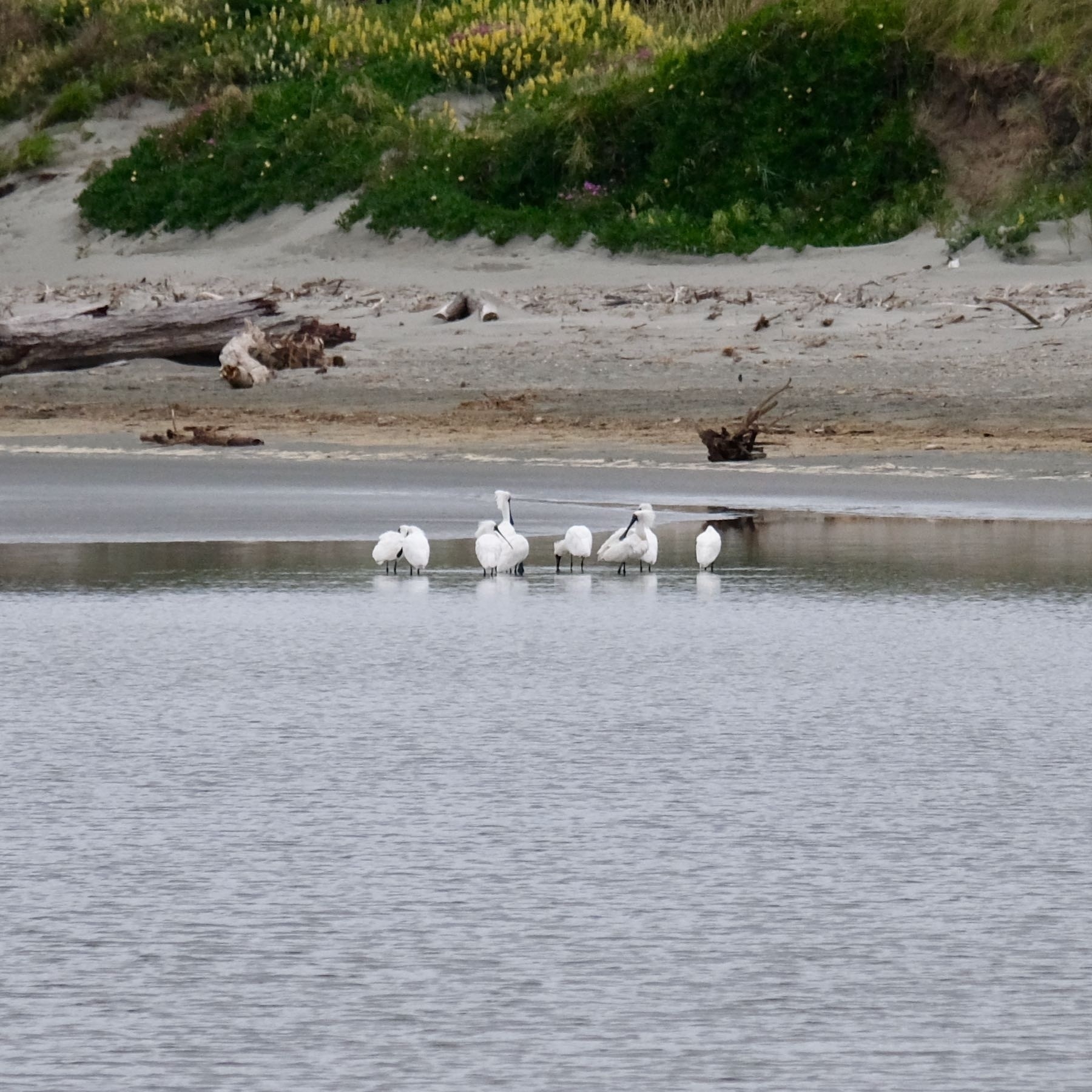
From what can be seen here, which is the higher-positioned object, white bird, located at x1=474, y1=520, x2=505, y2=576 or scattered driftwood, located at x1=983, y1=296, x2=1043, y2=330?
scattered driftwood, located at x1=983, y1=296, x2=1043, y2=330

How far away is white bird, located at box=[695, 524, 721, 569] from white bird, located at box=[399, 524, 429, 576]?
117cm

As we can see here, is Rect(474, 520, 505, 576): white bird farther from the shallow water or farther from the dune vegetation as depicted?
the dune vegetation

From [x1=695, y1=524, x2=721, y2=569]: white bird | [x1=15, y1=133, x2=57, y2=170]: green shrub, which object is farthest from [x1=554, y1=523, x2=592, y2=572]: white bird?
[x1=15, y1=133, x2=57, y2=170]: green shrub

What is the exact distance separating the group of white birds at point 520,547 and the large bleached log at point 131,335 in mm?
10634

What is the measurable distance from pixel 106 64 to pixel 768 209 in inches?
432

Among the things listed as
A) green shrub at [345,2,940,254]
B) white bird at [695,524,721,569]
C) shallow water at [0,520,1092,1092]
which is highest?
green shrub at [345,2,940,254]

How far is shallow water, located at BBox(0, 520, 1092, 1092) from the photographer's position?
12.5 feet

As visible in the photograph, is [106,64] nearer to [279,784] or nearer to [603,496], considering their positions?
[603,496]

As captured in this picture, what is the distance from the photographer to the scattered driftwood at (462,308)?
21.0 meters

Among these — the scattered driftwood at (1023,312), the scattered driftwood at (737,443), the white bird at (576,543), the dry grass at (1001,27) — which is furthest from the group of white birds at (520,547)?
the dry grass at (1001,27)

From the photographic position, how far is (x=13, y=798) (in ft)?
18.2

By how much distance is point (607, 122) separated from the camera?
24.5 m

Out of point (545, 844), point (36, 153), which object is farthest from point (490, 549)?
point (36, 153)

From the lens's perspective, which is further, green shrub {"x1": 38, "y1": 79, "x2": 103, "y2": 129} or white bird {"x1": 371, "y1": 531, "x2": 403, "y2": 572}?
green shrub {"x1": 38, "y1": 79, "x2": 103, "y2": 129}
